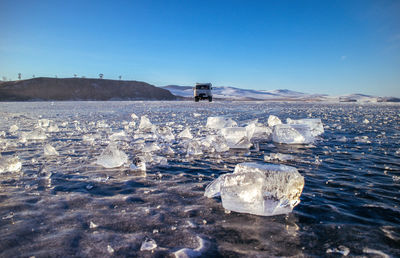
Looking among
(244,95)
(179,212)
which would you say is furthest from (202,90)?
(244,95)

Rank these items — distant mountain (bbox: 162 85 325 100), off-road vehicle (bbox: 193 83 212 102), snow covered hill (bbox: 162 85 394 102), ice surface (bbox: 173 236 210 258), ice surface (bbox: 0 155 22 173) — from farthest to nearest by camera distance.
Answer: distant mountain (bbox: 162 85 325 100), snow covered hill (bbox: 162 85 394 102), off-road vehicle (bbox: 193 83 212 102), ice surface (bbox: 0 155 22 173), ice surface (bbox: 173 236 210 258)

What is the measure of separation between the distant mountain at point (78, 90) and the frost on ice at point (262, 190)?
6866 cm

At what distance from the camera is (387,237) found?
1.58 metres

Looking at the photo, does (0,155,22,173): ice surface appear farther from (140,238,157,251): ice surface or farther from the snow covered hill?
the snow covered hill

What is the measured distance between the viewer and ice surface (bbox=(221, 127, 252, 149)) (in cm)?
464

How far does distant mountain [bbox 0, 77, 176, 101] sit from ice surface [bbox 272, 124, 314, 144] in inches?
2646

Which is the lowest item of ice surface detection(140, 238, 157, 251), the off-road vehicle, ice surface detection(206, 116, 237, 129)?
ice surface detection(140, 238, 157, 251)

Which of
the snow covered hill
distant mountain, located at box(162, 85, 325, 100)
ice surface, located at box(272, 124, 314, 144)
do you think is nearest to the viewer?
ice surface, located at box(272, 124, 314, 144)

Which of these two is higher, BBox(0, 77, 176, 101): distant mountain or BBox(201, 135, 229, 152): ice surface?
BBox(0, 77, 176, 101): distant mountain

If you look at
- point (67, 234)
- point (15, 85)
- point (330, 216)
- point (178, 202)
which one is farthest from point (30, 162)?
point (15, 85)

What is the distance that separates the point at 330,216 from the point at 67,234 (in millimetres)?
2016

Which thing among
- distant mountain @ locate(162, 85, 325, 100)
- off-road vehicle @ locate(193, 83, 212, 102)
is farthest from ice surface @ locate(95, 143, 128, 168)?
distant mountain @ locate(162, 85, 325, 100)

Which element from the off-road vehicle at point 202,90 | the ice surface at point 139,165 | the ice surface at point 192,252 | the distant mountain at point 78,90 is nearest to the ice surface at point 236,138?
the ice surface at point 139,165

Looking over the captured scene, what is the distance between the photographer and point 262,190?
2.01 m
